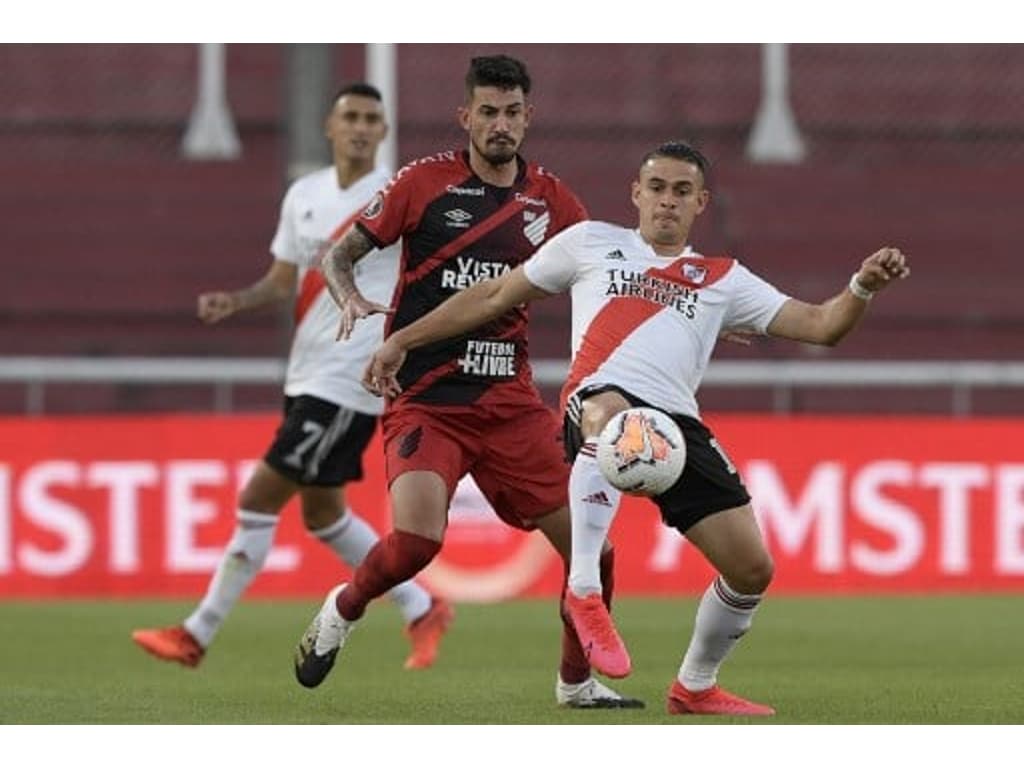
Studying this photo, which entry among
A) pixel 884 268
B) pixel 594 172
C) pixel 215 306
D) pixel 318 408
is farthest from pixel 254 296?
pixel 594 172

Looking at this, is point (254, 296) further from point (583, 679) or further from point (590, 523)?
point (590, 523)

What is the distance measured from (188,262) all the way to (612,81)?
12.0ft

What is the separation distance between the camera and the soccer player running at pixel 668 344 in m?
9.12

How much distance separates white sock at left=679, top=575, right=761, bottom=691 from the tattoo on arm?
1.69m

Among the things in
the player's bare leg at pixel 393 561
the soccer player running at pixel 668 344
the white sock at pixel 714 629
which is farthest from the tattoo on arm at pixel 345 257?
the white sock at pixel 714 629

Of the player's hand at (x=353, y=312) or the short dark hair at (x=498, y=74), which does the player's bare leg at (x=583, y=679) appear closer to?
the player's hand at (x=353, y=312)

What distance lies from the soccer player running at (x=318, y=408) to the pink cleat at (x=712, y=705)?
9.21ft

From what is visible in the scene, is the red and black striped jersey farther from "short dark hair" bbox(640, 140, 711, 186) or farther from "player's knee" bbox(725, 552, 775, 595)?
"player's knee" bbox(725, 552, 775, 595)

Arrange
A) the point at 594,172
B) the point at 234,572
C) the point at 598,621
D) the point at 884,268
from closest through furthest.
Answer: the point at 884,268
the point at 598,621
the point at 234,572
the point at 594,172

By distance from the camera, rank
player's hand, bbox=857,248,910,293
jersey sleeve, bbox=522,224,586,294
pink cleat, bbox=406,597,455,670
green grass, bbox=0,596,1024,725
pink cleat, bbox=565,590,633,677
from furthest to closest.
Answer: pink cleat, bbox=406,597,455,670 → green grass, bbox=0,596,1024,725 → jersey sleeve, bbox=522,224,586,294 → pink cleat, bbox=565,590,633,677 → player's hand, bbox=857,248,910,293

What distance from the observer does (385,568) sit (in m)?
9.70

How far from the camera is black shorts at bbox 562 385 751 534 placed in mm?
9117

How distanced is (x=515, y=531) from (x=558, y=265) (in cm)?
767

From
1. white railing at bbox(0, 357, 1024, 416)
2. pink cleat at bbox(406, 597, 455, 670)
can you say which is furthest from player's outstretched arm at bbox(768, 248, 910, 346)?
white railing at bbox(0, 357, 1024, 416)
